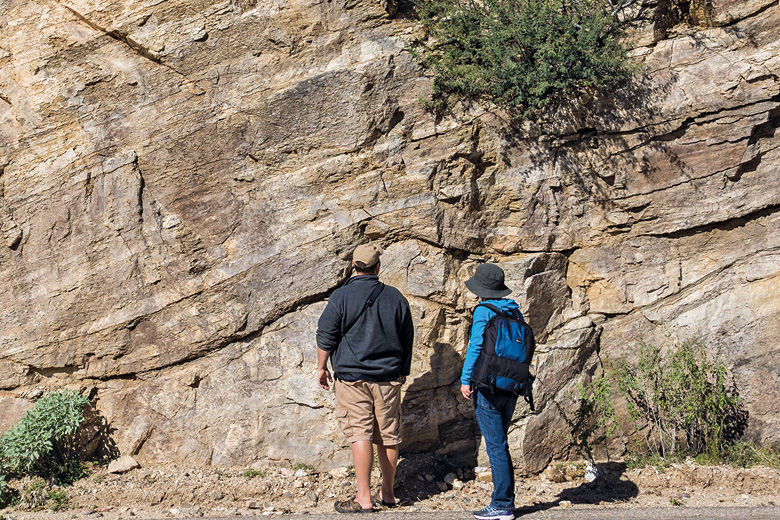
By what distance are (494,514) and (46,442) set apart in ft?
12.0

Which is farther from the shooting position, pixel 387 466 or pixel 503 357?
pixel 387 466

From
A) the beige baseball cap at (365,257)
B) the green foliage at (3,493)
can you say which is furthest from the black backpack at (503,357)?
the green foliage at (3,493)

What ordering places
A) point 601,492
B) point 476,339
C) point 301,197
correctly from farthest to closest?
point 301,197
point 601,492
point 476,339

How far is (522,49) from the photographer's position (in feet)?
19.5

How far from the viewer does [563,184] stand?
6.04 meters

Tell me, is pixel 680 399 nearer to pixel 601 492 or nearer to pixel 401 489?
pixel 601 492

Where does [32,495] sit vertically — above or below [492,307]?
below

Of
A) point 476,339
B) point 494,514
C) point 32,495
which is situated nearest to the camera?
point 494,514

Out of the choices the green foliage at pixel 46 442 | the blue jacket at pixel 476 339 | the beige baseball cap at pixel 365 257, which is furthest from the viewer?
the green foliage at pixel 46 442

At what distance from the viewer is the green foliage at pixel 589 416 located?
574cm

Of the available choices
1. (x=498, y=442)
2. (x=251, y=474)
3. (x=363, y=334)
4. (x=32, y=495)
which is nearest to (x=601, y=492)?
(x=498, y=442)

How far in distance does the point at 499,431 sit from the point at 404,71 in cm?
339

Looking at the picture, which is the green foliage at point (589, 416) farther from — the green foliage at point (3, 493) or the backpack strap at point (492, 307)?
the green foliage at point (3, 493)

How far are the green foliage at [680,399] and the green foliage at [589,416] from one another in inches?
7.5
